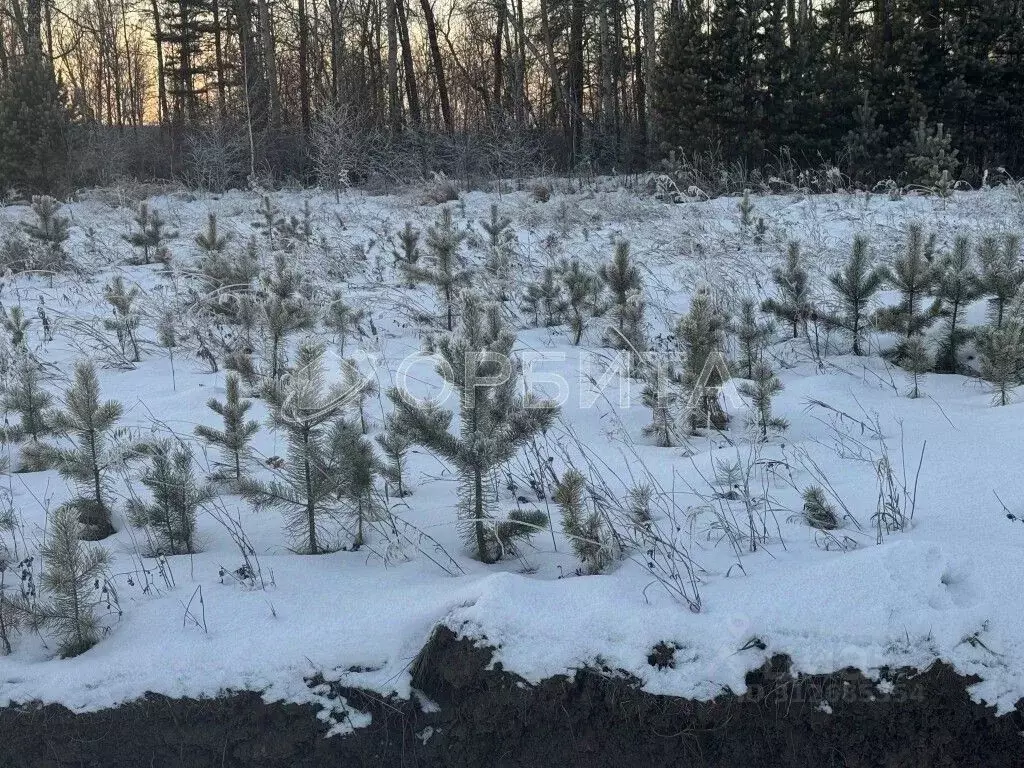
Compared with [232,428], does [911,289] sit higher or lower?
higher

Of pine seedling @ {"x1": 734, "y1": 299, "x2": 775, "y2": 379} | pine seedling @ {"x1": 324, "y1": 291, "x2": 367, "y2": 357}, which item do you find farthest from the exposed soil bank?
pine seedling @ {"x1": 324, "y1": 291, "x2": 367, "y2": 357}

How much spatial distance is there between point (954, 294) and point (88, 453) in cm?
434

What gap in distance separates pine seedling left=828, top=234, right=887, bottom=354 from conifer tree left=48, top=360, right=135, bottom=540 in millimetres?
3901

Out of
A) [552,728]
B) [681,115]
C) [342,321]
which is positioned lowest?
[552,728]

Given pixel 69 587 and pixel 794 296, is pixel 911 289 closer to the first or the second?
pixel 794 296

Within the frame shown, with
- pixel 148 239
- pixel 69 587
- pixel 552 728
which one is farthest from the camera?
pixel 148 239

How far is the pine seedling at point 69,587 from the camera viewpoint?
258cm

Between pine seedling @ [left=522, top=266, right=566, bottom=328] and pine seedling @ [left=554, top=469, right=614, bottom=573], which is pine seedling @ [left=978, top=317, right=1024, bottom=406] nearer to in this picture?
pine seedling @ [left=554, top=469, right=614, bottom=573]

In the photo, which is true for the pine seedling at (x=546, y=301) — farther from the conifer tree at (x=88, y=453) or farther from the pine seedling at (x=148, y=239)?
the pine seedling at (x=148, y=239)

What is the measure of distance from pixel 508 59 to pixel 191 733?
80.0 feet

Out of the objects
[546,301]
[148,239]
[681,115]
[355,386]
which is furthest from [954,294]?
[681,115]

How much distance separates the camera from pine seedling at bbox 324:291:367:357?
577 cm

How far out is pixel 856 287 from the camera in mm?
5035

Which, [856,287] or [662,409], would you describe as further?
[856,287]
